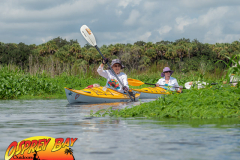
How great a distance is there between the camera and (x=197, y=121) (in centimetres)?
698

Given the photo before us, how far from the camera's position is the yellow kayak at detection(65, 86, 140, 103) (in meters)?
12.4

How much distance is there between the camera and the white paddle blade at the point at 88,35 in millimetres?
14617

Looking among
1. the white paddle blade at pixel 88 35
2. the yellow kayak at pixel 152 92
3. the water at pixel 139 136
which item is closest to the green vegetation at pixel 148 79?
the water at pixel 139 136

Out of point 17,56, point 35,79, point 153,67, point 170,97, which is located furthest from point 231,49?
point 170,97

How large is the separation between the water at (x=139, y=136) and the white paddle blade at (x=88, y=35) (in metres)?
7.32

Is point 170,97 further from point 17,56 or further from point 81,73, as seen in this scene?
point 17,56

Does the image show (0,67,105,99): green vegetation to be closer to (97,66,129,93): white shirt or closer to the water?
(97,66,129,93): white shirt

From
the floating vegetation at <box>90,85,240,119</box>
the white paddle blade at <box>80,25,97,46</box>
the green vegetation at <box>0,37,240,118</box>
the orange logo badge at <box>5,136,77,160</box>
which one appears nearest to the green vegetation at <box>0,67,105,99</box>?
the green vegetation at <box>0,37,240,118</box>

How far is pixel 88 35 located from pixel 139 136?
9704mm

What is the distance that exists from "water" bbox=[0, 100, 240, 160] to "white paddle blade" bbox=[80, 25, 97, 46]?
7.32 meters

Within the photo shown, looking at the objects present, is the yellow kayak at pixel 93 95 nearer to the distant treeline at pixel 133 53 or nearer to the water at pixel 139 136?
the water at pixel 139 136

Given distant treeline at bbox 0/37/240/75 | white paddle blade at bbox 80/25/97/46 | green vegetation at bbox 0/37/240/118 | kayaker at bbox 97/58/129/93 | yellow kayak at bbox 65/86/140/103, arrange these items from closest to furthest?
green vegetation at bbox 0/37/240/118
yellow kayak at bbox 65/86/140/103
kayaker at bbox 97/58/129/93
white paddle blade at bbox 80/25/97/46
distant treeline at bbox 0/37/240/75

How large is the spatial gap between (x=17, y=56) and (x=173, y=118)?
46652 mm

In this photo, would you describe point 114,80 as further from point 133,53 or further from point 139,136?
point 133,53
